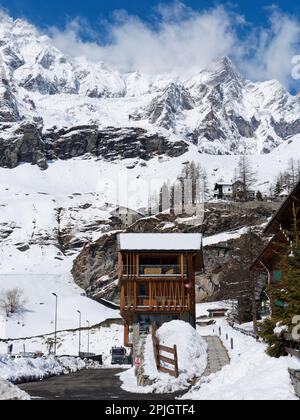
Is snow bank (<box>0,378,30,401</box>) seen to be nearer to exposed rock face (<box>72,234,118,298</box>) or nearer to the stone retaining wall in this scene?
the stone retaining wall

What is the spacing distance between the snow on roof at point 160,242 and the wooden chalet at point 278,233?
589 centimetres

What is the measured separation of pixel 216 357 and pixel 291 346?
10.5 m

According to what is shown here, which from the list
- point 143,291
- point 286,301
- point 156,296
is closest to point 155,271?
point 143,291

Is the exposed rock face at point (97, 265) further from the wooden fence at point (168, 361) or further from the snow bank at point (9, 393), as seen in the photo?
the snow bank at point (9, 393)

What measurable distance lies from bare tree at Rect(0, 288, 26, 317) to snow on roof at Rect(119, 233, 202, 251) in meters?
43.7

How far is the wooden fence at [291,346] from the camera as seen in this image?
567 inches

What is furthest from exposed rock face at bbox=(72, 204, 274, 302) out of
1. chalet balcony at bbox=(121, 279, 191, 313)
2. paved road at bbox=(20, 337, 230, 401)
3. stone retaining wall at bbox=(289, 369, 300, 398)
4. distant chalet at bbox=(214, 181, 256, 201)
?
stone retaining wall at bbox=(289, 369, 300, 398)

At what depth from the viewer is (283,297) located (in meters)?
14.5

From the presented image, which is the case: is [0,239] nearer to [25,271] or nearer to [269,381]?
[25,271]

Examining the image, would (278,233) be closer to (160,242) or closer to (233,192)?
(160,242)

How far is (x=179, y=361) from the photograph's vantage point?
865 inches

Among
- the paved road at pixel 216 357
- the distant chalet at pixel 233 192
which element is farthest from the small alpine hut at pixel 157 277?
the distant chalet at pixel 233 192
